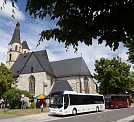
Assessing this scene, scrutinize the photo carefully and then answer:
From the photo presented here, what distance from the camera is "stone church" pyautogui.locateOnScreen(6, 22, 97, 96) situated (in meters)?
42.1

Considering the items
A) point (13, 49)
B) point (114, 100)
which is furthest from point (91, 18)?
point (13, 49)

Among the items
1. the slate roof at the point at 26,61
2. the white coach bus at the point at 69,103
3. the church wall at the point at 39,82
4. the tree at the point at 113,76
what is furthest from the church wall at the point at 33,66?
the white coach bus at the point at 69,103

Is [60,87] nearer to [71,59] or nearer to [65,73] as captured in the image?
[65,73]

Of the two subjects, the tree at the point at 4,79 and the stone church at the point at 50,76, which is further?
the stone church at the point at 50,76

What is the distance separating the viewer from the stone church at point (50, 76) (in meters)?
42.1

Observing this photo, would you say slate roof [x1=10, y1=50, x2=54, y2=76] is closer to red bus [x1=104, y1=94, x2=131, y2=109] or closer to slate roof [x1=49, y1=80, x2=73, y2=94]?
slate roof [x1=49, y1=80, x2=73, y2=94]

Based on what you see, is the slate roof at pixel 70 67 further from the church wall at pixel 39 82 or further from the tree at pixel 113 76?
the church wall at pixel 39 82

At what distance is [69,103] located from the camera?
20.0 meters

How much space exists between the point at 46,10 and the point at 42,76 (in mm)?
38928

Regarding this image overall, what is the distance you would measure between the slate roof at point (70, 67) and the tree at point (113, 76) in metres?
3.63

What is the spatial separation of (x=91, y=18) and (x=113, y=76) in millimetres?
40587

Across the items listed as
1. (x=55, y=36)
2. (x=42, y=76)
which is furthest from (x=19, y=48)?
(x=55, y=36)

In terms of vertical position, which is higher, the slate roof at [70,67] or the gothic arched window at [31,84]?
the slate roof at [70,67]

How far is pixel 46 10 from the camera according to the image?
354cm
